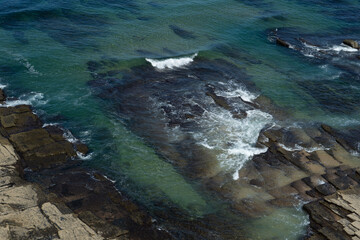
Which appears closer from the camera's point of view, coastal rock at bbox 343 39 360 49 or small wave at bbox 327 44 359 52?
small wave at bbox 327 44 359 52

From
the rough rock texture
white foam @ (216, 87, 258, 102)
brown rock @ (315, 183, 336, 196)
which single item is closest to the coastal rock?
white foam @ (216, 87, 258, 102)

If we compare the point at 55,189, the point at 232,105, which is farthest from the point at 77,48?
the point at 55,189

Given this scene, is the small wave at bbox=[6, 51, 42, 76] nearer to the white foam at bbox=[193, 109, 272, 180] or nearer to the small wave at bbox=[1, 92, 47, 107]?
the small wave at bbox=[1, 92, 47, 107]

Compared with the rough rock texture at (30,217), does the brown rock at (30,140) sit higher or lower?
higher

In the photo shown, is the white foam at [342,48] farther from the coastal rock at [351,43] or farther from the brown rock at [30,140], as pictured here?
the brown rock at [30,140]

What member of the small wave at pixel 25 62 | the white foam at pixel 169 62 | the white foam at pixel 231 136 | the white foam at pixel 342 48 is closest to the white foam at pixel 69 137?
the white foam at pixel 231 136
